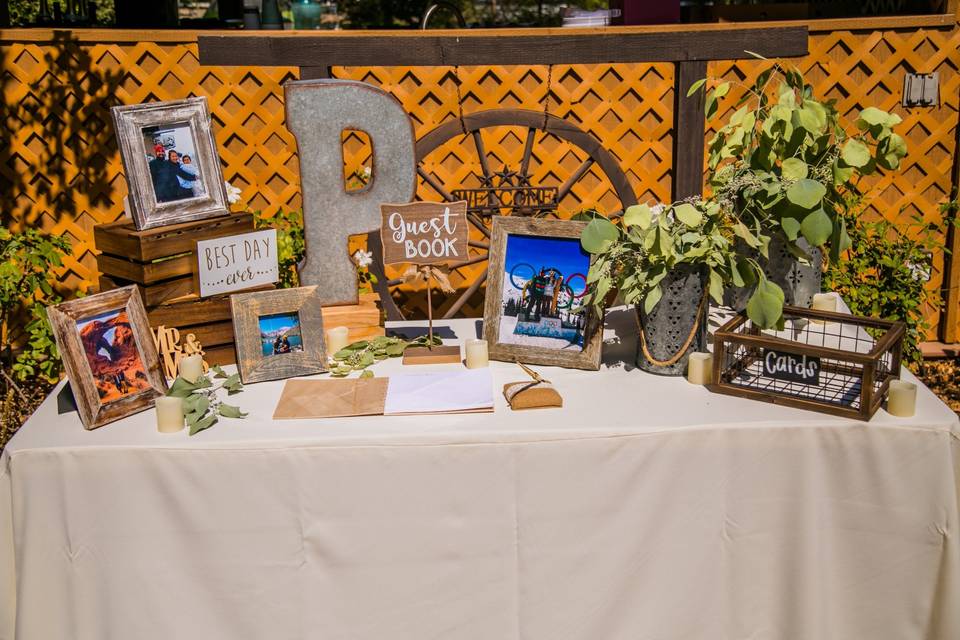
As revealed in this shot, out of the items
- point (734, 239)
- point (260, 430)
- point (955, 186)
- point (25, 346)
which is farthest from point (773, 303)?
point (25, 346)

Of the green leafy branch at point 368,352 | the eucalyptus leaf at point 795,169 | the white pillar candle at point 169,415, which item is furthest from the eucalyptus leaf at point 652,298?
the white pillar candle at point 169,415

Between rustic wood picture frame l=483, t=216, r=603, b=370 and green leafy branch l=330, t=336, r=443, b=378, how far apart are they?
0.60 feet

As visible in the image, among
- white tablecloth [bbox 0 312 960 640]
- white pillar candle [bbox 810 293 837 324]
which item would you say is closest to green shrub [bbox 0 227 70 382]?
white tablecloth [bbox 0 312 960 640]

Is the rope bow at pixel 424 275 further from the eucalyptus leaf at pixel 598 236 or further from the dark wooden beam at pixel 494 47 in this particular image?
the dark wooden beam at pixel 494 47

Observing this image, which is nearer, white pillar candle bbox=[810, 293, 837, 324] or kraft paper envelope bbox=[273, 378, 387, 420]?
kraft paper envelope bbox=[273, 378, 387, 420]

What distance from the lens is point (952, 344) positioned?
12.6 ft

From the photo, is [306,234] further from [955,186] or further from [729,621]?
[955,186]

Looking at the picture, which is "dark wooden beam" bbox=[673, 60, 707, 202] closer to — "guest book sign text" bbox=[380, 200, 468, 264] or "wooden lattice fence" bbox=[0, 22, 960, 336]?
"guest book sign text" bbox=[380, 200, 468, 264]

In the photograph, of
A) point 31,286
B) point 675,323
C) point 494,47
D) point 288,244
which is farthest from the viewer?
point 31,286

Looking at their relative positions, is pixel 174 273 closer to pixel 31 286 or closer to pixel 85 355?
pixel 85 355

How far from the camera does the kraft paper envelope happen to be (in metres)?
1.63

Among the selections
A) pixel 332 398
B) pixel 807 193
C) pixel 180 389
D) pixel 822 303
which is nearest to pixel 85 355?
pixel 180 389

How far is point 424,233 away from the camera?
6.26 feet

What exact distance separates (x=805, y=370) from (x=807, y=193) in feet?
1.08
